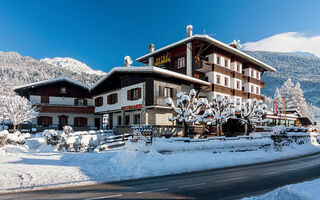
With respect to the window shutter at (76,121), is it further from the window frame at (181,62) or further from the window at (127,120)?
the window frame at (181,62)

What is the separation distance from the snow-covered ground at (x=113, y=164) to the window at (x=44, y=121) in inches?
673

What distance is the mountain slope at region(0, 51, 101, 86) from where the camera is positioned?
120 meters

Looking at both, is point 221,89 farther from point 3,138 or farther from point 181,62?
point 3,138

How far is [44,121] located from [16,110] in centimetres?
587

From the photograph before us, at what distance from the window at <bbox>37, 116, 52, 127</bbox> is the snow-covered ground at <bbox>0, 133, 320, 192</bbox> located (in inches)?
673

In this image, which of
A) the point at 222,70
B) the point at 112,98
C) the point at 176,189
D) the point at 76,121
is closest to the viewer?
the point at 176,189

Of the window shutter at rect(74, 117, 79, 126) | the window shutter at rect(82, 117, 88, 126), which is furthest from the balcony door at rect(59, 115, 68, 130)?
the window shutter at rect(82, 117, 88, 126)

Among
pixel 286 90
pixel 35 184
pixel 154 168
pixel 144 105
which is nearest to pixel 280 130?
pixel 144 105

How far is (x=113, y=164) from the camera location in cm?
1292

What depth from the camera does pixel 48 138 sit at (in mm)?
20297

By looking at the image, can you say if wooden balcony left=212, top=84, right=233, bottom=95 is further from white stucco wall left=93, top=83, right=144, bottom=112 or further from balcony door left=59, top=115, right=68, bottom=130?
balcony door left=59, top=115, right=68, bottom=130

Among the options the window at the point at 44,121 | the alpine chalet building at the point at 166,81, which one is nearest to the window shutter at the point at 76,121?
the alpine chalet building at the point at 166,81

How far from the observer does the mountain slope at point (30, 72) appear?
119888 millimetres

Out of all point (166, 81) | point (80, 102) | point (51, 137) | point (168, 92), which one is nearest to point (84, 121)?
point (80, 102)
